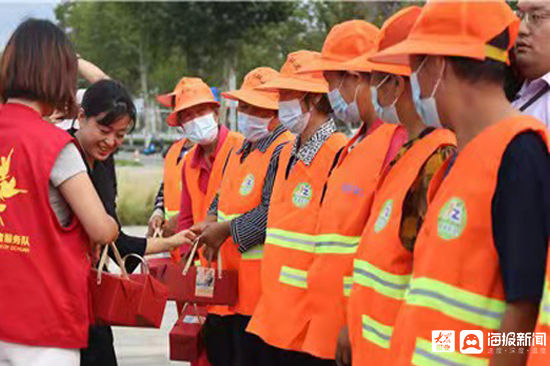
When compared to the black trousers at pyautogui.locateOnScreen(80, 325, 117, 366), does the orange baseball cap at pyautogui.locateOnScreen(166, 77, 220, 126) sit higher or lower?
higher

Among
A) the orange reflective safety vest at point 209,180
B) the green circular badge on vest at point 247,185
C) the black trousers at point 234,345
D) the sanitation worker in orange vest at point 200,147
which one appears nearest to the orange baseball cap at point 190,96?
the sanitation worker in orange vest at point 200,147

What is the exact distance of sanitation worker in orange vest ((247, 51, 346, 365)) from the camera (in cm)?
427

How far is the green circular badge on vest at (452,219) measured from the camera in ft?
7.71

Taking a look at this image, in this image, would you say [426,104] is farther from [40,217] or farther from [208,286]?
[208,286]

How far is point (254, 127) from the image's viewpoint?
5293 millimetres

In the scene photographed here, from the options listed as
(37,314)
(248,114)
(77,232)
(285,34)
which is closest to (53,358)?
(37,314)

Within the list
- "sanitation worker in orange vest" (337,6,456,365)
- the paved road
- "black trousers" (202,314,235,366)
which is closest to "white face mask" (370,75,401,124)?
"sanitation worker in orange vest" (337,6,456,365)

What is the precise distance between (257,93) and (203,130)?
0.73 meters

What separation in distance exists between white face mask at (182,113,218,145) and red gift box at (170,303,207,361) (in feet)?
3.92

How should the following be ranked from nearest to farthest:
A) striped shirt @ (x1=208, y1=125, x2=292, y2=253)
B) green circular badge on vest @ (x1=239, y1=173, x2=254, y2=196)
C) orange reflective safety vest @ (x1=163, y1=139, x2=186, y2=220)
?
striped shirt @ (x1=208, y1=125, x2=292, y2=253), green circular badge on vest @ (x1=239, y1=173, x2=254, y2=196), orange reflective safety vest @ (x1=163, y1=139, x2=186, y2=220)

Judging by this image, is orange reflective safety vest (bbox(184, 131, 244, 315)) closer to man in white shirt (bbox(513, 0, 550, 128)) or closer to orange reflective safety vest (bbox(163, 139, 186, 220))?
orange reflective safety vest (bbox(163, 139, 186, 220))

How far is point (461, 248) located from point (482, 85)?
1.48 ft

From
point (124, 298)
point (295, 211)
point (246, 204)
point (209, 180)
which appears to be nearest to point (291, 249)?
point (295, 211)

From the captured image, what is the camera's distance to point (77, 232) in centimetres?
338
